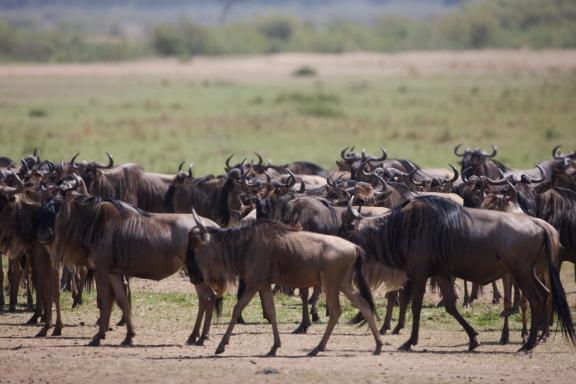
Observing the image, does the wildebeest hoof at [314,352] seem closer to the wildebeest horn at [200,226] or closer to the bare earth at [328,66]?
the wildebeest horn at [200,226]

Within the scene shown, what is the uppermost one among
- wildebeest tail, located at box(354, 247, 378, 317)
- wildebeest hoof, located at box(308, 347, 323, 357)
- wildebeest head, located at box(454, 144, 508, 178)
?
wildebeest head, located at box(454, 144, 508, 178)

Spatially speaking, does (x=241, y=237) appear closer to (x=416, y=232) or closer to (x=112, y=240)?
(x=112, y=240)

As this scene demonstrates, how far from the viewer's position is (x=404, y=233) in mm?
11359

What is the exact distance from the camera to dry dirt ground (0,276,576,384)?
31.4ft

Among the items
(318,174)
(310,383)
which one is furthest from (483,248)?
(318,174)

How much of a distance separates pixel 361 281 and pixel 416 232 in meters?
0.95

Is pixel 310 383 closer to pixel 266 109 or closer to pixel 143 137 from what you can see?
pixel 143 137

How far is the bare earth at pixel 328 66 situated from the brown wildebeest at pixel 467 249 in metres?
57.1

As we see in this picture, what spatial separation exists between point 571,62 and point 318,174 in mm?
64237

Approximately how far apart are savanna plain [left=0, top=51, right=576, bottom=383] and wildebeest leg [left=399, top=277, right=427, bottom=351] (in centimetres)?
16

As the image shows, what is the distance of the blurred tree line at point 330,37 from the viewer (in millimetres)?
96250

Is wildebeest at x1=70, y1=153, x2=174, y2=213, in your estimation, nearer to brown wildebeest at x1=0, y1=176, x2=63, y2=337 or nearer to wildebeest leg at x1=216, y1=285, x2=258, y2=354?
brown wildebeest at x1=0, y1=176, x2=63, y2=337

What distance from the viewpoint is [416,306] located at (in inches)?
441

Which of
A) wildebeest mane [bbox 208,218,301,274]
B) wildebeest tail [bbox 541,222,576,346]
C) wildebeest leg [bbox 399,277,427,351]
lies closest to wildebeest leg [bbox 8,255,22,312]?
wildebeest mane [bbox 208,218,301,274]
